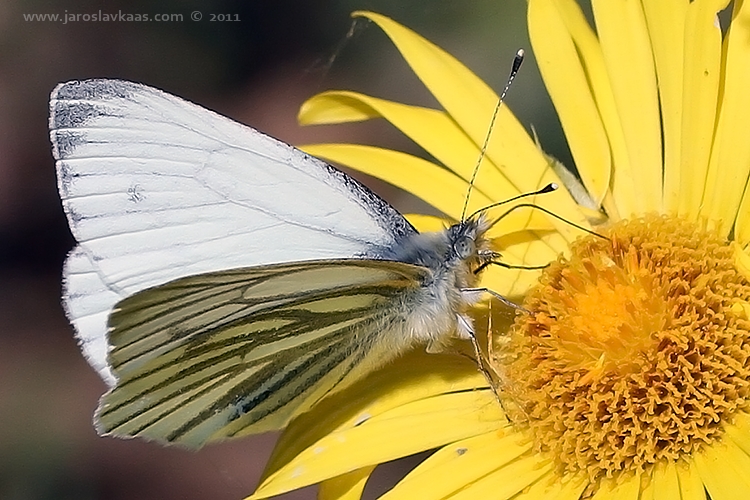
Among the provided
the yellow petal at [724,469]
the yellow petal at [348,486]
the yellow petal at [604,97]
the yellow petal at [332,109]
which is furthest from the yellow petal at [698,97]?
the yellow petal at [348,486]

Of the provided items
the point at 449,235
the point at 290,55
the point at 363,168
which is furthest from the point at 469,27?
the point at 449,235

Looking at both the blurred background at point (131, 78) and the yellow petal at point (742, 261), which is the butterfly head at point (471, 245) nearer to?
the yellow petal at point (742, 261)

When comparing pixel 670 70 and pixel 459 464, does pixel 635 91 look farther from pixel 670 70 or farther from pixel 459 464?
pixel 459 464

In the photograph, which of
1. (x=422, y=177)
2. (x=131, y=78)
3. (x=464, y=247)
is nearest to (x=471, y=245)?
(x=464, y=247)

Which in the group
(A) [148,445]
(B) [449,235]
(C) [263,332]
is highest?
(B) [449,235]

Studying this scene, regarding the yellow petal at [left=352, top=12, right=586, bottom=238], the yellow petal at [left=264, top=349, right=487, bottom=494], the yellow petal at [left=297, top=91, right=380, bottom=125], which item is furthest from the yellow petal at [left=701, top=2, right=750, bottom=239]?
the yellow petal at [left=297, top=91, right=380, bottom=125]

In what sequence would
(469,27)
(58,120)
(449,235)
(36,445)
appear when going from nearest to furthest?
(58,120) < (449,235) < (469,27) < (36,445)

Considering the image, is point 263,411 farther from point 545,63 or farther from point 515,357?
point 545,63
